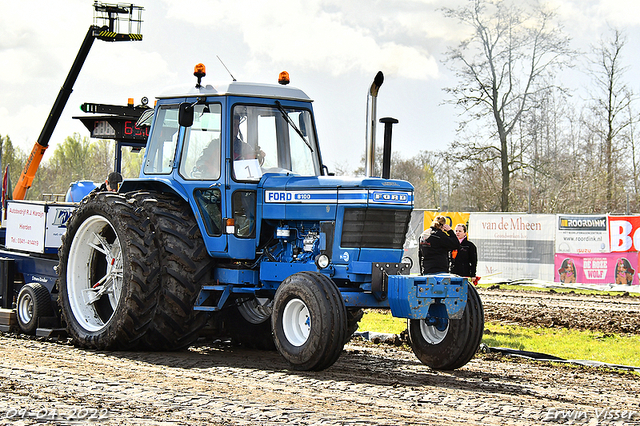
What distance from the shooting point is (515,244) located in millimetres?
21375

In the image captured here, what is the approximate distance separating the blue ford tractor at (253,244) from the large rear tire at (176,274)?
13mm

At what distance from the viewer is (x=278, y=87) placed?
359 inches

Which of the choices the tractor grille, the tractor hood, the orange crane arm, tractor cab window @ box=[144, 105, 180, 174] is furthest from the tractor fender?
the orange crane arm

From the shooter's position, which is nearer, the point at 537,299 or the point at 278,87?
the point at 278,87

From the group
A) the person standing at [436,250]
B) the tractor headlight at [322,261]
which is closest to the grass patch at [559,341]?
the person standing at [436,250]

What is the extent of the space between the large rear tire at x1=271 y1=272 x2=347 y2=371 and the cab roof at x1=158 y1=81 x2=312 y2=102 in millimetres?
2272

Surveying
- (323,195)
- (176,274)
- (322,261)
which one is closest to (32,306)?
(176,274)

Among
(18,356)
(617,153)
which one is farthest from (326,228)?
(617,153)

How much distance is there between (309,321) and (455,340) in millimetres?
1549

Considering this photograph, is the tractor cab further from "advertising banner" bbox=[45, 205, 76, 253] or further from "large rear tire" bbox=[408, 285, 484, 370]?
"advertising banner" bbox=[45, 205, 76, 253]

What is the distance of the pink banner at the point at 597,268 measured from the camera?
19.3 metres

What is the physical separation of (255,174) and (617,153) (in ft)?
96.8

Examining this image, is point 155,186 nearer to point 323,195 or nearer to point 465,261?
point 323,195

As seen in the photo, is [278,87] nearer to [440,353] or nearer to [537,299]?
[440,353]
